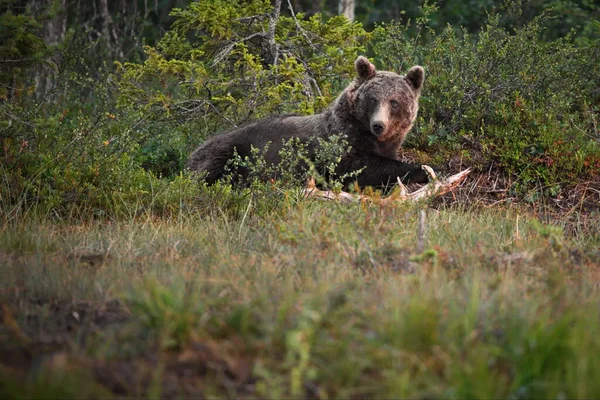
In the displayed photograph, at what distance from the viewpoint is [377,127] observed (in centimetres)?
746

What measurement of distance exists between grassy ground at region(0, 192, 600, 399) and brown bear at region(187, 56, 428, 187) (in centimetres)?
236

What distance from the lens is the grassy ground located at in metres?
2.99

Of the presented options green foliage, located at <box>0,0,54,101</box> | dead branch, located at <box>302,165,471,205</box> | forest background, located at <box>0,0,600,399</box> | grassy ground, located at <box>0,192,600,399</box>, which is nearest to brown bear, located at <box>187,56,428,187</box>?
dead branch, located at <box>302,165,471,205</box>

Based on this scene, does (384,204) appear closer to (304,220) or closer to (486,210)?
(304,220)

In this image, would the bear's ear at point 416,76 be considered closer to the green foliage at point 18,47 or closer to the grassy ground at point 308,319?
the grassy ground at point 308,319

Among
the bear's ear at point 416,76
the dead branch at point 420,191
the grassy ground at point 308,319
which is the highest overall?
the bear's ear at point 416,76

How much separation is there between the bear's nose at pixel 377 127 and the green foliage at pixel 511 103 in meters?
1.15

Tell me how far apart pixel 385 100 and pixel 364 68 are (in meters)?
0.46

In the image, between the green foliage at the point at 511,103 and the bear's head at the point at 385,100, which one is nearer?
the bear's head at the point at 385,100

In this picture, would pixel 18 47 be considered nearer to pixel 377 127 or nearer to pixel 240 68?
pixel 240 68

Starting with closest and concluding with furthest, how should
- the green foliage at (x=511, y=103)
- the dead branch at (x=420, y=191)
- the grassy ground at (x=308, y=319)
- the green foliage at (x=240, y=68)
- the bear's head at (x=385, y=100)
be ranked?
the grassy ground at (x=308, y=319), the dead branch at (x=420, y=191), the bear's head at (x=385, y=100), the green foliage at (x=511, y=103), the green foliage at (x=240, y=68)

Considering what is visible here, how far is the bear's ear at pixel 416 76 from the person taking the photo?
7.82m

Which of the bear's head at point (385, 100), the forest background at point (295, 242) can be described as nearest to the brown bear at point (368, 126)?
the bear's head at point (385, 100)

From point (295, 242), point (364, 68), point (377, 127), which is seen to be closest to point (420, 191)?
point (377, 127)
